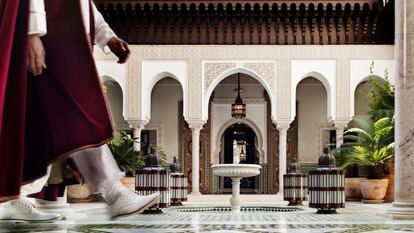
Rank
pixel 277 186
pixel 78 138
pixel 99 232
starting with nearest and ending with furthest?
pixel 78 138
pixel 99 232
pixel 277 186

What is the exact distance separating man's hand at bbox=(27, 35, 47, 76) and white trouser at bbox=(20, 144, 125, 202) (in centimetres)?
14

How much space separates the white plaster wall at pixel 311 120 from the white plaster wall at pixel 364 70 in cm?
202

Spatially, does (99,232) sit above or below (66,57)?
below

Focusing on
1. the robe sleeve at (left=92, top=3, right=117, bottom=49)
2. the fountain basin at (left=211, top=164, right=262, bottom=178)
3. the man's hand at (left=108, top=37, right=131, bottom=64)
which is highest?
the robe sleeve at (left=92, top=3, right=117, bottom=49)

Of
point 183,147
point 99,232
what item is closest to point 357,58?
point 183,147

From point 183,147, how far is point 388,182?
214 inches

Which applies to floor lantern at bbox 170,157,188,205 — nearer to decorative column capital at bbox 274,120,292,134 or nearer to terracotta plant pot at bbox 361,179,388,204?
terracotta plant pot at bbox 361,179,388,204

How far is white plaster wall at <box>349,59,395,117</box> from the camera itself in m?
11.7

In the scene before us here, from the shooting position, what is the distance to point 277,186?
43.6 ft

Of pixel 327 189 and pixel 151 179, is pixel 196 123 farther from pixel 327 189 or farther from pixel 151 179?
pixel 151 179

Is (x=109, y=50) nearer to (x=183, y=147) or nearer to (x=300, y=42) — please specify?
(x=300, y=42)

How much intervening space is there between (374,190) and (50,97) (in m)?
8.16

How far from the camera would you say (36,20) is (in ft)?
3.15

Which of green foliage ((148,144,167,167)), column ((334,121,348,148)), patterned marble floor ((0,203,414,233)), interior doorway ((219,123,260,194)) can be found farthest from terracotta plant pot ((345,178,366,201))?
patterned marble floor ((0,203,414,233))
